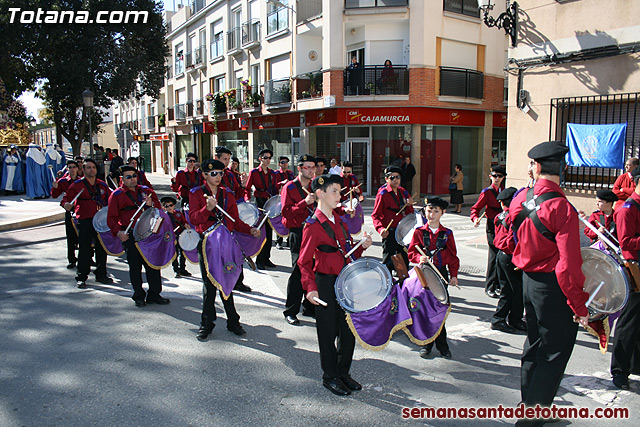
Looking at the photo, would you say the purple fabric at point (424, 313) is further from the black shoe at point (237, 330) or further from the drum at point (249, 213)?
the drum at point (249, 213)

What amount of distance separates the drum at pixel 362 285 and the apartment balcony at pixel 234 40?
2799cm

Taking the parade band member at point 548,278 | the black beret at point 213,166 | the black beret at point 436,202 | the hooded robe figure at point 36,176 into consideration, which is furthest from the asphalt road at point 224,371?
the hooded robe figure at point 36,176

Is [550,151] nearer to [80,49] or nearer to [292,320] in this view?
[292,320]

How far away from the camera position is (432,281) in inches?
205

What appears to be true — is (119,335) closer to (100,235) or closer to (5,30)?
(100,235)

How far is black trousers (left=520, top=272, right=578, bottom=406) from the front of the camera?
12.2 feet

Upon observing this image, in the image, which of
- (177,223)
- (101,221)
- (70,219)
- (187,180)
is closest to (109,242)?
(101,221)

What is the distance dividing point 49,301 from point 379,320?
5134mm

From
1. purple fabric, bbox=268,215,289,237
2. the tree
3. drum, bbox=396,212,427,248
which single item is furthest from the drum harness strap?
the tree

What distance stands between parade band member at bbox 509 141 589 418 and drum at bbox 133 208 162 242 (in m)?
4.98

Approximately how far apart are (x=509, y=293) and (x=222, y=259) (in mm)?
3409

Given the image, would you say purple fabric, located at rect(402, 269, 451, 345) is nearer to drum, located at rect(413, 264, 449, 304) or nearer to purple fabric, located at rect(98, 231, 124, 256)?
drum, located at rect(413, 264, 449, 304)

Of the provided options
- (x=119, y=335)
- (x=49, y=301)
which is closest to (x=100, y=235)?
(x=49, y=301)

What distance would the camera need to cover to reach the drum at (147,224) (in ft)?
23.2
